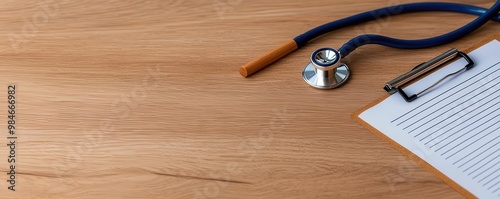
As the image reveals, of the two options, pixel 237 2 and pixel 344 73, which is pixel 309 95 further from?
pixel 237 2

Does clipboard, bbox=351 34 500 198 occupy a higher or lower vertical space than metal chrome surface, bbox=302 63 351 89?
lower

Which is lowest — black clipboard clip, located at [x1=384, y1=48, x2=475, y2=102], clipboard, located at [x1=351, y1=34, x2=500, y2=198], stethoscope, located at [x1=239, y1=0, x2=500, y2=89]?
clipboard, located at [x1=351, y1=34, x2=500, y2=198]

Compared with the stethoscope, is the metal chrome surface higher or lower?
lower

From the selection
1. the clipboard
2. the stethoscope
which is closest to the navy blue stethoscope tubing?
the stethoscope

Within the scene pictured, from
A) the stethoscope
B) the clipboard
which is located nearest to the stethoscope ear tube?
the stethoscope

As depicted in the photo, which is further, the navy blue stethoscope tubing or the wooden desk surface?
the navy blue stethoscope tubing

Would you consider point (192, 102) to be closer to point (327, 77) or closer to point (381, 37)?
point (327, 77)

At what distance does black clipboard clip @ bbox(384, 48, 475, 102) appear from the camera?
0.91 meters

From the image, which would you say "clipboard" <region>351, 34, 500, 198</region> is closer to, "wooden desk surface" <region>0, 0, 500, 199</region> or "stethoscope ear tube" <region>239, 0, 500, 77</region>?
"wooden desk surface" <region>0, 0, 500, 199</region>

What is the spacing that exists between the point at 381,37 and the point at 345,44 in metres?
0.06

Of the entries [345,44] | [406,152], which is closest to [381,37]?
[345,44]

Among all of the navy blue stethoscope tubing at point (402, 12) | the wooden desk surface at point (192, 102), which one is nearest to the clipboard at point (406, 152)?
the wooden desk surface at point (192, 102)

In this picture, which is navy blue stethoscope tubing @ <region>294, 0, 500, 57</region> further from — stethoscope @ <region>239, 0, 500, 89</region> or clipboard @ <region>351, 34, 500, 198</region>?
clipboard @ <region>351, 34, 500, 198</region>

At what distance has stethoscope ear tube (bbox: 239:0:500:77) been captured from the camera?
97cm
